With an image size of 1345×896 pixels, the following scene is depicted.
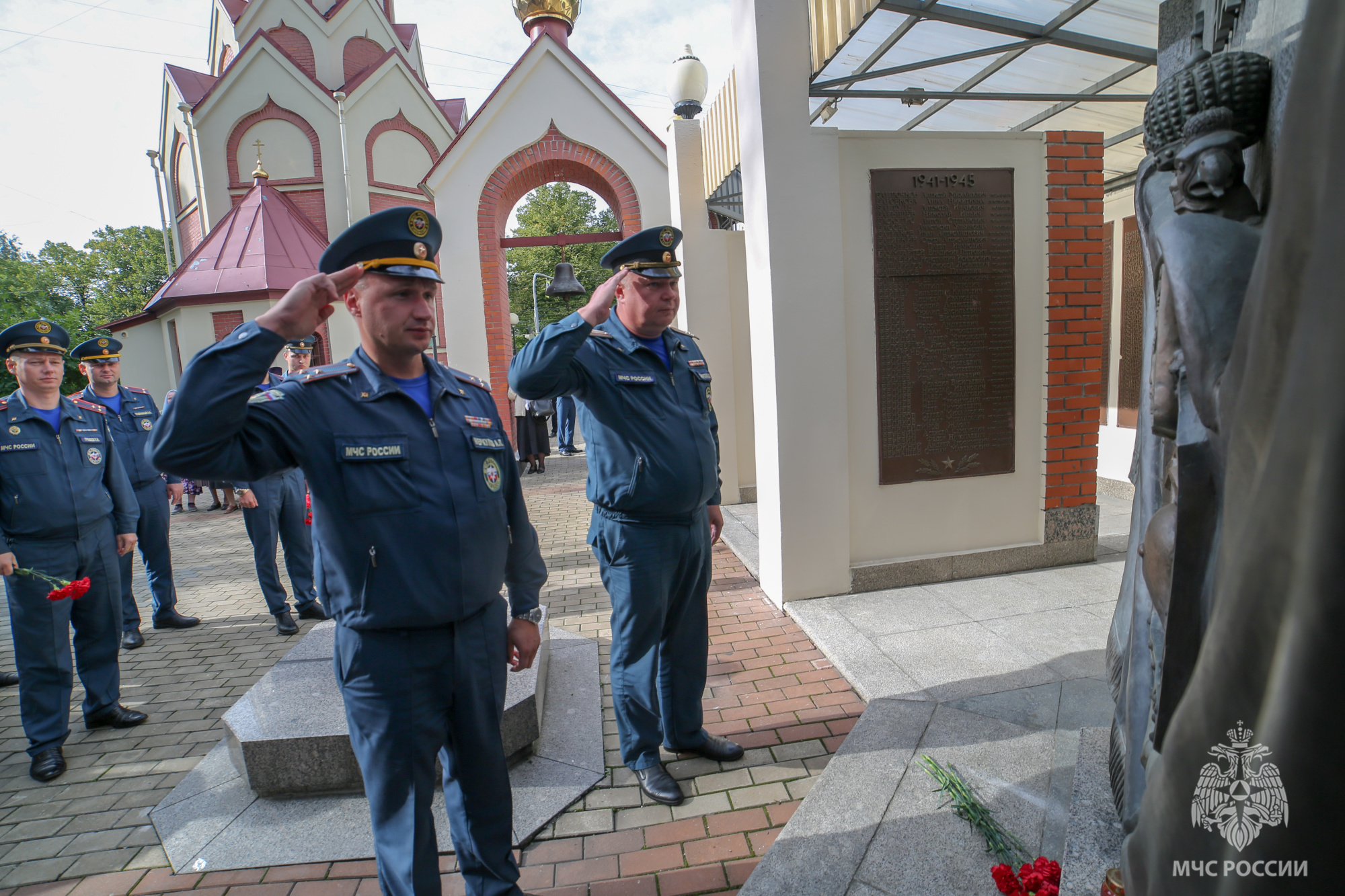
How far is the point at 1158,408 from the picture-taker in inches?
50.1

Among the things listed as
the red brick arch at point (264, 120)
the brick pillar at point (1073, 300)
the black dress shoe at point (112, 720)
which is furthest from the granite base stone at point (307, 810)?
the red brick arch at point (264, 120)

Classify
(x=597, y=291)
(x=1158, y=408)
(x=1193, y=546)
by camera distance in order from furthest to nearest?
1. (x=597, y=291)
2. (x=1158, y=408)
3. (x=1193, y=546)

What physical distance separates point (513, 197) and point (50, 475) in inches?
453

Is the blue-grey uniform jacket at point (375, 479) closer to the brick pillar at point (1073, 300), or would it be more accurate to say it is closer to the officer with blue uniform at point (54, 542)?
the officer with blue uniform at point (54, 542)

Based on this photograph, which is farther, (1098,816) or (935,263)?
(935,263)

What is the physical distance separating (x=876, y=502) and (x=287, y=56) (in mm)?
23064

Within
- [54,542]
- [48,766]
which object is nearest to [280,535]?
[54,542]

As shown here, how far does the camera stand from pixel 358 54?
23.1m

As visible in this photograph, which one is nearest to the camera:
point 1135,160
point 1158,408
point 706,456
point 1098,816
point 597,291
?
point 1158,408

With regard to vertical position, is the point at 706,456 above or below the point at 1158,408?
below

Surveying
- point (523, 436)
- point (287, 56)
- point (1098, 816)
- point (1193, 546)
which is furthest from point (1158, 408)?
point (287, 56)

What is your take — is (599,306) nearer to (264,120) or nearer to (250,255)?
(250,255)

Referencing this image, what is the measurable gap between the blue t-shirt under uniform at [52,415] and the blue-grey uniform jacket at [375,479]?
3087 mm

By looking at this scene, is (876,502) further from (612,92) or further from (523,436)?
(612,92)
